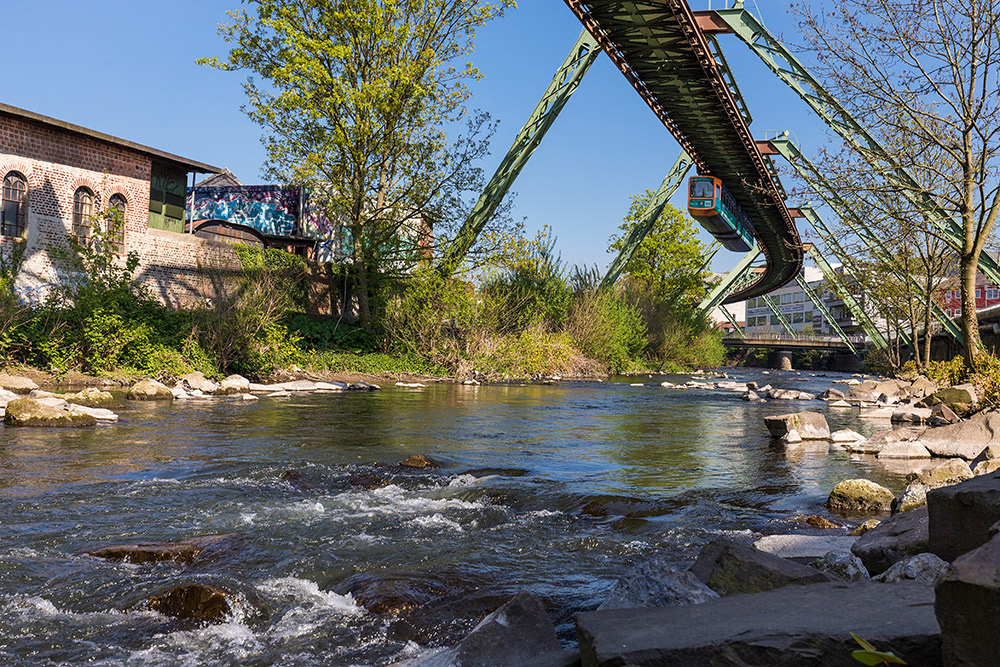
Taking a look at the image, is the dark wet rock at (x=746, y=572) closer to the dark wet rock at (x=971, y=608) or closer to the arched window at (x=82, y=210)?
the dark wet rock at (x=971, y=608)

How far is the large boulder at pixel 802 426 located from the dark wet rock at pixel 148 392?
9.96 m

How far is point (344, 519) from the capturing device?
17.2 feet

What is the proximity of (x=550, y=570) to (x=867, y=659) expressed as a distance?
255 cm

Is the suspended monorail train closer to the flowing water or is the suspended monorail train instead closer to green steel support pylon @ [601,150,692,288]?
green steel support pylon @ [601,150,692,288]

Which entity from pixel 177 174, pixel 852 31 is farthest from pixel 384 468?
pixel 177 174

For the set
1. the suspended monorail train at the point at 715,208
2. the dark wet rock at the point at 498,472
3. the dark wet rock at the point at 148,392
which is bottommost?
the dark wet rock at the point at 498,472

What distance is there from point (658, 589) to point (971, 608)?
146cm

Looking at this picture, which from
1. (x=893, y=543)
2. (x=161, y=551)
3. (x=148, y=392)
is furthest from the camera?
(x=148, y=392)

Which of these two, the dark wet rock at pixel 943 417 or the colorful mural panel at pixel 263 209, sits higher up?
the colorful mural panel at pixel 263 209

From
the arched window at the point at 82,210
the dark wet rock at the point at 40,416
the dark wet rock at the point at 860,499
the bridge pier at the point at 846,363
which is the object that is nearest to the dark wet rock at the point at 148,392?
the dark wet rock at the point at 40,416

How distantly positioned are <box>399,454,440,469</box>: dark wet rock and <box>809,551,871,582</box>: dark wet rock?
4.44 meters

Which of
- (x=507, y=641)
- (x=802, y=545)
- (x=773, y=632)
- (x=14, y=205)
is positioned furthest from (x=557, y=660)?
(x=14, y=205)

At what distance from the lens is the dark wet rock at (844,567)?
3.51 metres

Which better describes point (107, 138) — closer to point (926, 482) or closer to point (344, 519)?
point (344, 519)
